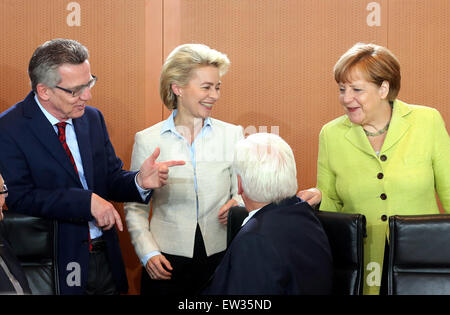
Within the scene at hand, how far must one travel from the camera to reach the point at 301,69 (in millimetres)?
3572

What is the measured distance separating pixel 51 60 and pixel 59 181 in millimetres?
526

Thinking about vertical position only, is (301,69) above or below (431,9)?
below

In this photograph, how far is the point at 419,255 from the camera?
206 cm

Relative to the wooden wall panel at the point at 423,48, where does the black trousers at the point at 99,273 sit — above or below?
below

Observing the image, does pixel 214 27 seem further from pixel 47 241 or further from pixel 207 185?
pixel 47 241

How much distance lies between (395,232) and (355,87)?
79 centimetres

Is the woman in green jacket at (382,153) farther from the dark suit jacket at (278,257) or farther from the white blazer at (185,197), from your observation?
the dark suit jacket at (278,257)

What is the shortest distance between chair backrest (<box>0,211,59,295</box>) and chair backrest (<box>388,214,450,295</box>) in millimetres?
1283

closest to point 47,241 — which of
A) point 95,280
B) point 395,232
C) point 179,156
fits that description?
point 95,280

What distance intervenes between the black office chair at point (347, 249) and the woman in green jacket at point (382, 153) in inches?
13.6

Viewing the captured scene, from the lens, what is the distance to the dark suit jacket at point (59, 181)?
238 cm

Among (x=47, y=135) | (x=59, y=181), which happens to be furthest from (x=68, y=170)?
(x=47, y=135)

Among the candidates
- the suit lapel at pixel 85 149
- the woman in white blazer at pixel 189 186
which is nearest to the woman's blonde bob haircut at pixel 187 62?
the woman in white blazer at pixel 189 186
